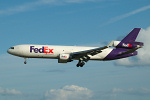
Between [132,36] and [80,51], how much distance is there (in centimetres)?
1465

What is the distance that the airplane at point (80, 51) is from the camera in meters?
77.4

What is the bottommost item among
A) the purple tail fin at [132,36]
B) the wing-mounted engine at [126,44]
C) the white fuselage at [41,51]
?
the white fuselage at [41,51]

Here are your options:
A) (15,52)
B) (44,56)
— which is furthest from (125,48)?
(15,52)

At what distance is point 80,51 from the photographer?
7956 centimetres

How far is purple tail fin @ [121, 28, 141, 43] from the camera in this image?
82.8 meters

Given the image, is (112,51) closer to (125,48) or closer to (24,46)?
A: (125,48)

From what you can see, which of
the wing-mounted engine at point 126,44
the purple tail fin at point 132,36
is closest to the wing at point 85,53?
the wing-mounted engine at point 126,44

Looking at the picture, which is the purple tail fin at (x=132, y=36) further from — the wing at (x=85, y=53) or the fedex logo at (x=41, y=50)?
the fedex logo at (x=41, y=50)

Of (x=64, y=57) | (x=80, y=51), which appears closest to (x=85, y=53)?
(x=80, y=51)

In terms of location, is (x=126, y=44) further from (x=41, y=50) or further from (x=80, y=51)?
(x=41, y=50)

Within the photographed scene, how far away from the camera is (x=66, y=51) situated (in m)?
78.8

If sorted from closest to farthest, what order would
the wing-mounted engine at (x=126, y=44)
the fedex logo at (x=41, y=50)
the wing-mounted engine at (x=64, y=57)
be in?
1. the wing-mounted engine at (x=64, y=57)
2. the fedex logo at (x=41, y=50)
3. the wing-mounted engine at (x=126, y=44)

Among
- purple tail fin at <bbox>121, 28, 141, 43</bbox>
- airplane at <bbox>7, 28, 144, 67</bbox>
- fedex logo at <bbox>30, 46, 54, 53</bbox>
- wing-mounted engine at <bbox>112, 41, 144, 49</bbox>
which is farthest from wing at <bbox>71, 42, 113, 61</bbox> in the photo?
purple tail fin at <bbox>121, 28, 141, 43</bbox>

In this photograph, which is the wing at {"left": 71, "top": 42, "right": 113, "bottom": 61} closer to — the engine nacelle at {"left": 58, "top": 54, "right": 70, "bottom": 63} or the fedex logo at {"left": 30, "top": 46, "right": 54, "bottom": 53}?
the engine nacelle at {"left": 58, "top": 54, "right": 70, "bottom": 63}
